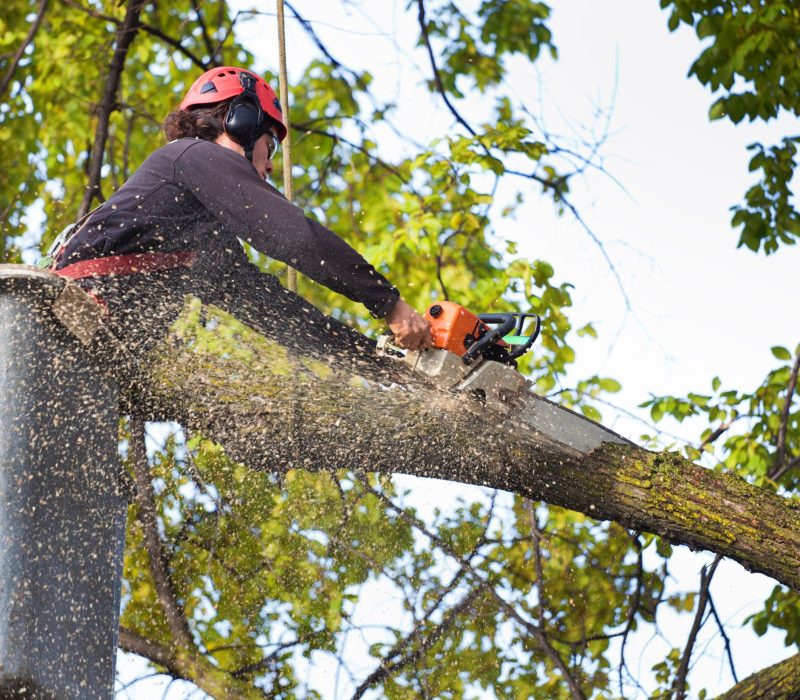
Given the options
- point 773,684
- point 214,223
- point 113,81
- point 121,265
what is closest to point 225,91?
point 214,223

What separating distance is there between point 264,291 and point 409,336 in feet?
1.75

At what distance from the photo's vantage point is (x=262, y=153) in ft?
11.8

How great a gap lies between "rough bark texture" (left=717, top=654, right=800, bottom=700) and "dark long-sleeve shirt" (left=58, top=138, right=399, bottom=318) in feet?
6.09

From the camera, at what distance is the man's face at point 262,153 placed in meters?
3.57

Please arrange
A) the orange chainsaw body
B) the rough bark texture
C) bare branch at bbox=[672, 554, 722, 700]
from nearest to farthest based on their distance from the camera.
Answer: the orange chainsaw body
the rough bark texture
bare branch at bbox=[672, 554, 722, 700]

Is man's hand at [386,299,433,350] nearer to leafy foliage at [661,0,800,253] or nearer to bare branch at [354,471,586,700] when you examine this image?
bare branch at [354,471,586,700]

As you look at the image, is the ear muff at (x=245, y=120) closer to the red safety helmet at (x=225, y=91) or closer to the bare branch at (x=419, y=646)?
the red safety helmet at (x=225, y=91)

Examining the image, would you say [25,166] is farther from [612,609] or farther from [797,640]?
[797,640]

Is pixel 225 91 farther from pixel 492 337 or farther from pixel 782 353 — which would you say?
pixel 782 353

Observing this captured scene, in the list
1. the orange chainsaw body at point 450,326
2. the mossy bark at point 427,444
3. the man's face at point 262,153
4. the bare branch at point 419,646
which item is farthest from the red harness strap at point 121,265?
the bare branch at point 419,646

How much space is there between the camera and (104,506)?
3.00 meters

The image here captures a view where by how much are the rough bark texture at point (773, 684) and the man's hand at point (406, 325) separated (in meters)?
1.71

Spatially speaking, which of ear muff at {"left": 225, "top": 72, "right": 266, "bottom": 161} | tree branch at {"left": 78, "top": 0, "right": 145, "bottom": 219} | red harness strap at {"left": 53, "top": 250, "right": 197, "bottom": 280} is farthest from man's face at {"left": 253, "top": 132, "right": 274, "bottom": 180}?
tree branch at {"left": 78, "top": 0, "right": 145, "bottom": 219}

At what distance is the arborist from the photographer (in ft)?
9.93
